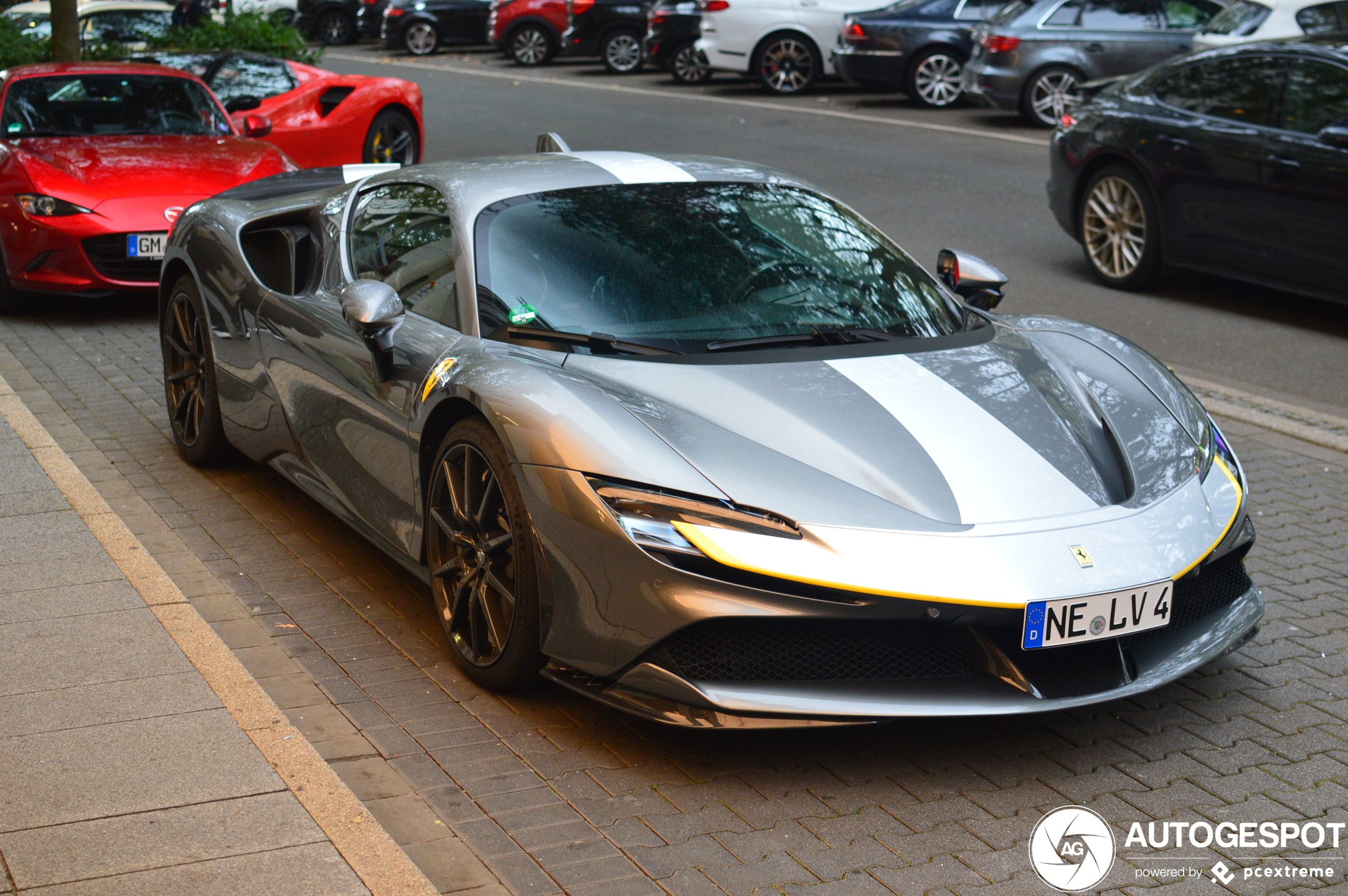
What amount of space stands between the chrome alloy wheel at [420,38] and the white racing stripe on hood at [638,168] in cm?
2581

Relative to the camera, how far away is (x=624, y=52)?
2475cm

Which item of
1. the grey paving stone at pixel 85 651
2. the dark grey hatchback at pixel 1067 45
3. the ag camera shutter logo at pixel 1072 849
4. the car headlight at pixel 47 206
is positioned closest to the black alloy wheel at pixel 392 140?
the car headlight at pixel 47 206

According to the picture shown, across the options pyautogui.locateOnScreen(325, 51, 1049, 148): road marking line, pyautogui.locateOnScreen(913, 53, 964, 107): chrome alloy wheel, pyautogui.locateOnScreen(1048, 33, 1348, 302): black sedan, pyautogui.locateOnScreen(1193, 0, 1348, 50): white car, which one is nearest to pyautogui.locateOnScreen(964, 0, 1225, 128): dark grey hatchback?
pyautogui.locateOnScreen(325, 51, 1049, 148): road marking line

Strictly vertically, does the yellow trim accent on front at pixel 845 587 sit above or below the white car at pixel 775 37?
below

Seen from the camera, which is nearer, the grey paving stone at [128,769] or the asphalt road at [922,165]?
the grey paving stone at [128,769]

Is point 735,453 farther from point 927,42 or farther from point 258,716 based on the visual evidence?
point 927,42

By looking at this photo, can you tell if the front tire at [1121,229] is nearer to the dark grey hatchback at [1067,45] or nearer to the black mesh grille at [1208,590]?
the black mesh grille at [1208,590]

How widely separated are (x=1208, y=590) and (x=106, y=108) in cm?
832

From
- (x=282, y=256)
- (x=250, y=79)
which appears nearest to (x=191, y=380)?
(x=282, y=256)

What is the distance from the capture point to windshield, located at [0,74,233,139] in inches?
378

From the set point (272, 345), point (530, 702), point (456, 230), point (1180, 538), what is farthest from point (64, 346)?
point (1180, 538)

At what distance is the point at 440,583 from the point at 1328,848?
7.90 ft

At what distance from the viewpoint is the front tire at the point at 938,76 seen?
60.9 feet

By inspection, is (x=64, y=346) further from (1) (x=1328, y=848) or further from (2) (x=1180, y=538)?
(1) (x=1328, y=848)
